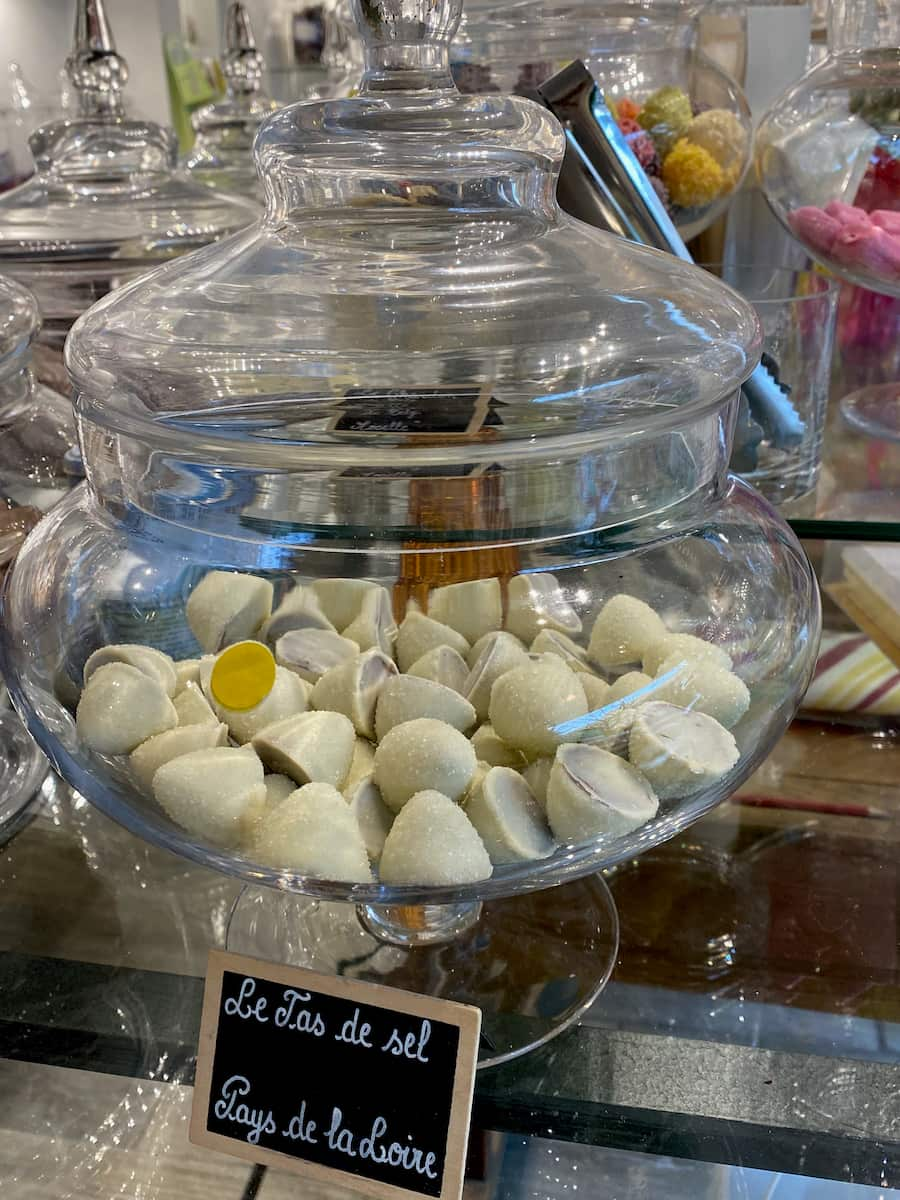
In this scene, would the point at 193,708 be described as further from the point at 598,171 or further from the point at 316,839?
the point at 598,171

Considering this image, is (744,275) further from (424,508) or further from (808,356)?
(424,508)

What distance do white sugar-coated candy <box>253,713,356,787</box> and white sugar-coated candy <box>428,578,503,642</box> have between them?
5 cm

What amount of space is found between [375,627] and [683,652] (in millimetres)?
101

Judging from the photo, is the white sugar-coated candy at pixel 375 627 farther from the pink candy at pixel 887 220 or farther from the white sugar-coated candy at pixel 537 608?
the pink candy at pixel 887 220

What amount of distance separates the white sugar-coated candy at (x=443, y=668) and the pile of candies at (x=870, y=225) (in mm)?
382

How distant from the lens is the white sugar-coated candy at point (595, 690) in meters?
0.36

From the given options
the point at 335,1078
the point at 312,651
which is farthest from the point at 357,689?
the point at 335,1078

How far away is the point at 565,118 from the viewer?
0.52 meters

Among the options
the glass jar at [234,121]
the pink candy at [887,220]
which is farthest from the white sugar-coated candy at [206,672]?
the glass jar at [234,121]

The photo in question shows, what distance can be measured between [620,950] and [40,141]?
590 millimetres

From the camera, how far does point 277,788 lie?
364mm

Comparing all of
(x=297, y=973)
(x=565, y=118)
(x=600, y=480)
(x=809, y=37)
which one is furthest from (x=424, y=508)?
(x=809, y=37)

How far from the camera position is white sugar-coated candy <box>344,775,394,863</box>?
35cm

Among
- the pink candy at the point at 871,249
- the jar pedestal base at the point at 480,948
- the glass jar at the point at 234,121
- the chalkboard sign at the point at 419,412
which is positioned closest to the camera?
the chalkboard sign at the point at 419,412
